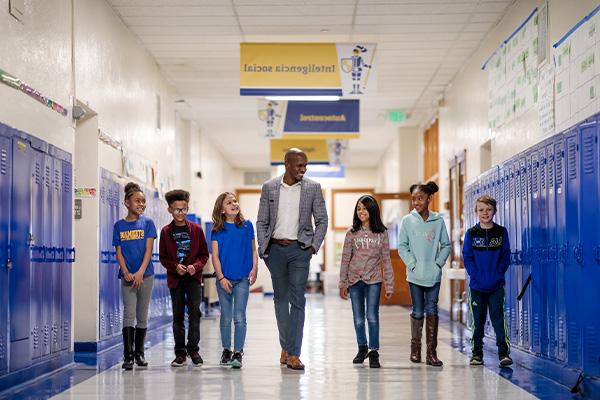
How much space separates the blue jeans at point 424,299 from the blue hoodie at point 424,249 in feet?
0.18

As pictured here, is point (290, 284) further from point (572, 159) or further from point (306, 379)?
point (572, 159)

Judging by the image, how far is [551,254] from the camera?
20.5ft

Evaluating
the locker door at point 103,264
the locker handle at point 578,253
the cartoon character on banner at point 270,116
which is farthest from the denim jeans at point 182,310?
Answer: the cartoon character on banner at point 270,116

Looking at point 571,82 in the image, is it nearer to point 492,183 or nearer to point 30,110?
point 492,183

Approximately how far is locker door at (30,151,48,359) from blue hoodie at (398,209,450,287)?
269 centimetres

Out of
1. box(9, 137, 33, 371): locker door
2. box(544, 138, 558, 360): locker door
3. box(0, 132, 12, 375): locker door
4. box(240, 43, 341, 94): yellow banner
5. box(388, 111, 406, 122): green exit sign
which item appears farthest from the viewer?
box(388, 111, 406, 122): green exit sign

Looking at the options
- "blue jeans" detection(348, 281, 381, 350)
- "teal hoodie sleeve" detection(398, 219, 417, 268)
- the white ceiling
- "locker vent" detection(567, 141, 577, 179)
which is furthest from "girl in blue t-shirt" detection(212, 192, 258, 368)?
the white ceiling

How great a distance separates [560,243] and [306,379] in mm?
1910

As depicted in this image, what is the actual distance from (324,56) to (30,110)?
4451 millimetres

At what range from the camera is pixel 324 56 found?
1019 centimetres

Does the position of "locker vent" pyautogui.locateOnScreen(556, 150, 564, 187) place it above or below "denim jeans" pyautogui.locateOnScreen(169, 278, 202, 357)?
above

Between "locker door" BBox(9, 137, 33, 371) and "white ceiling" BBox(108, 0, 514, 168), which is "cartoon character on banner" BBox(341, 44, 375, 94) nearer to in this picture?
"white ceiling" BBox(108, 0, 514, 168)

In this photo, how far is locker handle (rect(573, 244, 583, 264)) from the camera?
5543 millimetres

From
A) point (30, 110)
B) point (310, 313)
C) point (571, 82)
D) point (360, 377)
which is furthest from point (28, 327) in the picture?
point (310, 313)
